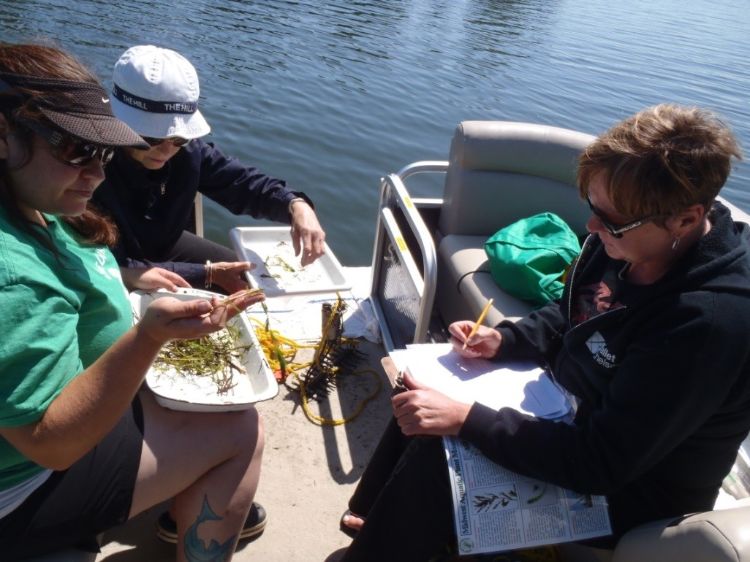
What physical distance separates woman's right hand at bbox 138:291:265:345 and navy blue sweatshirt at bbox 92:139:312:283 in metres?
0.97

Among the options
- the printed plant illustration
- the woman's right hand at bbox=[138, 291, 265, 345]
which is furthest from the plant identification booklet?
the woman's right hand at bbox=[138, 291, 265, 345]

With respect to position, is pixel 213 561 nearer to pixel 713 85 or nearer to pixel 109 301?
pixel 109 301

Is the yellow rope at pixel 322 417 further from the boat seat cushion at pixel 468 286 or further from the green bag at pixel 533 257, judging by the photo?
the green bag at pixel 533 257

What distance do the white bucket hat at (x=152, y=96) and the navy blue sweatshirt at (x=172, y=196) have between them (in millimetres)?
204

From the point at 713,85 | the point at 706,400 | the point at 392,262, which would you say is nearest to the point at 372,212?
the point at 392,262

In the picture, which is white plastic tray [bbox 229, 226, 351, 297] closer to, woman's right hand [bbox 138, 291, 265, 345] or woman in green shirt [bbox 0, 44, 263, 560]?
woman in green shirt [bbox 0, 44, 263, 560]

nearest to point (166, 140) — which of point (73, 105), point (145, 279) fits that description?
point (145, 279)

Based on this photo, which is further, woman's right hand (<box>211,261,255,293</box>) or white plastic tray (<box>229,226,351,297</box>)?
white plastic tray (<box>229,226,351,297</box>)

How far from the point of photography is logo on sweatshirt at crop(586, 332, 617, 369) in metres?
1.63

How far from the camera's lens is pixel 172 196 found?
2.55m

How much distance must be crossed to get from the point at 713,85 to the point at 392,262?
11019mm

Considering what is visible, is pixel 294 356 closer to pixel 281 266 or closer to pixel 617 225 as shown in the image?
pixel 281 266

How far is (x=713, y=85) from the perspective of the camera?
11891 mm

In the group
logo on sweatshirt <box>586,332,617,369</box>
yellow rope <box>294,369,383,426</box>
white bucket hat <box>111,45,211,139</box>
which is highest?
white bucket hat <box>111,45,211,139</box>
